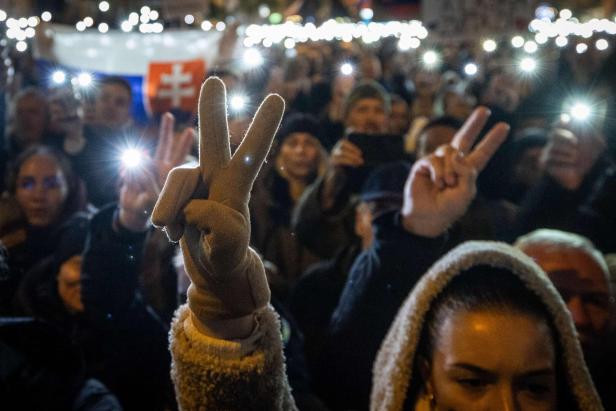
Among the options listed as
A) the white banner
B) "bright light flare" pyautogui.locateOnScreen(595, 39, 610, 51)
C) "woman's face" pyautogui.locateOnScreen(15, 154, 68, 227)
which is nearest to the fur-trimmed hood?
"woman's face" pyautogui.locateOnScreen(15, 154, 68, 227)

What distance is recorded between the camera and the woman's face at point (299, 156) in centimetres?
424

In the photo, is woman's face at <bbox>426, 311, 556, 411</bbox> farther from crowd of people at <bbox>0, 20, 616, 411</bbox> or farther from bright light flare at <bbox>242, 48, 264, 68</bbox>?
bright light flare at <bbox>242, 48, 264, 68</bbox>

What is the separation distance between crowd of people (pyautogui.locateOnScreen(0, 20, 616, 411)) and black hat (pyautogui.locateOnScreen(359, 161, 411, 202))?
11 mm

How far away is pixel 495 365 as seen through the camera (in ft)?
5.09

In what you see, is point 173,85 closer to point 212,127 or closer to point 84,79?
point 84,79

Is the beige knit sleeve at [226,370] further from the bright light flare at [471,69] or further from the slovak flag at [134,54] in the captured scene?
the bright light flare at [471,69]

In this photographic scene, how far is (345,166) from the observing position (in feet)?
11.7

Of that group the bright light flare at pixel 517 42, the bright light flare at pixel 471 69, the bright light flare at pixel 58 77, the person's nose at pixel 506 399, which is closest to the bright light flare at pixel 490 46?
the bright light flare at pixel 517 42

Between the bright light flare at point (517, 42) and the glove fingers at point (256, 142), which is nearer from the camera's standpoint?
the glove fingers at point (256, 142)

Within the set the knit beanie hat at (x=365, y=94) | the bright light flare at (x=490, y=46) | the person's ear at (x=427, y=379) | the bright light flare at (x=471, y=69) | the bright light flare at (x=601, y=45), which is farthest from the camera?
the bright light flare at (x=490, y=46)

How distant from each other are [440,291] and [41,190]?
250 cm

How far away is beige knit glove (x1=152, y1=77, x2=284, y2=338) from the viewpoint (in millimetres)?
1175

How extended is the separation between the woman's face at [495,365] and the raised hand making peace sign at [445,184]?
45 cm

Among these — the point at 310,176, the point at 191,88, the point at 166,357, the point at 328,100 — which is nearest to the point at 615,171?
the point at 310,176
